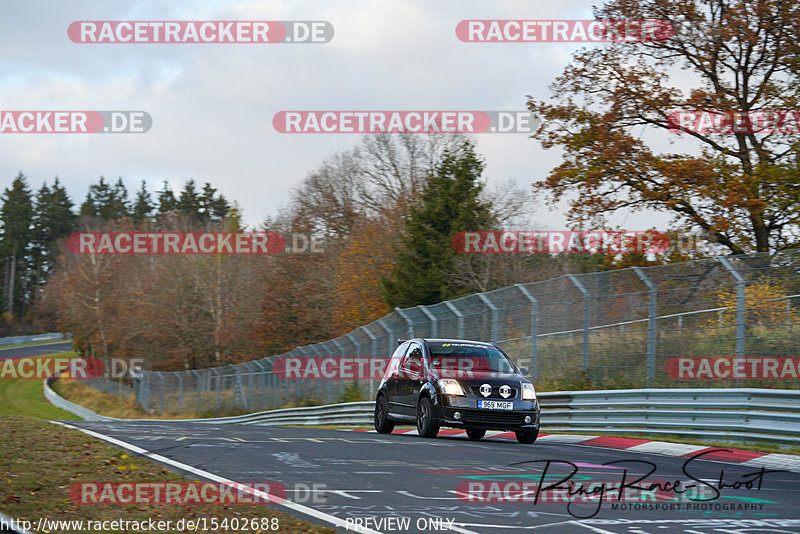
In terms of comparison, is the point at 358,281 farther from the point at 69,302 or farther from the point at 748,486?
the point at 748,486

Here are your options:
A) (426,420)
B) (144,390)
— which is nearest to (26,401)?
(144,390)

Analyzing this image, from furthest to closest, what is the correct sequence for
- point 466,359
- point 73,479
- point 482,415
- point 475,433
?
point 475,433 → point 466,359 → point 482,415 → point 73,479

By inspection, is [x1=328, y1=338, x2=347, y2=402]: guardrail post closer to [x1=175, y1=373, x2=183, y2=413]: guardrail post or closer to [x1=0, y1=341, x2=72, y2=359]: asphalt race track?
[x1=175, y1=373, x2=183, y2=413]: guardrail post

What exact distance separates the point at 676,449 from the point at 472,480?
530 centimetres

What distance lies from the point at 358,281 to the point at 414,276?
923 centimetres

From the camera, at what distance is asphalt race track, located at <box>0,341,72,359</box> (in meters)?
100

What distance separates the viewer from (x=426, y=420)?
15.1 meters

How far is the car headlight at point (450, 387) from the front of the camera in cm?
1444

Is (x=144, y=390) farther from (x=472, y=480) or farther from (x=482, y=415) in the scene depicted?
(x=472, y=480)

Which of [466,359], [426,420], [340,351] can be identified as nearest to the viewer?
[426,420]

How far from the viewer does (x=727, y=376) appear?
14242 mm

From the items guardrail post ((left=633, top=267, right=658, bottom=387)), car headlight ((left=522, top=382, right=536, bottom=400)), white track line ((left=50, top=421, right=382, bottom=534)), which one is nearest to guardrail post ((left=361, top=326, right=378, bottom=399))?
guardrail post ((left=633, top=267, right=658, bottom=387))

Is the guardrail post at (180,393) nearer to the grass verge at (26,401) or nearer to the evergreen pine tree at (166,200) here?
the grass verge at (26,401)

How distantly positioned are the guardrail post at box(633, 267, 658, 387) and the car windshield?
2.52 m
